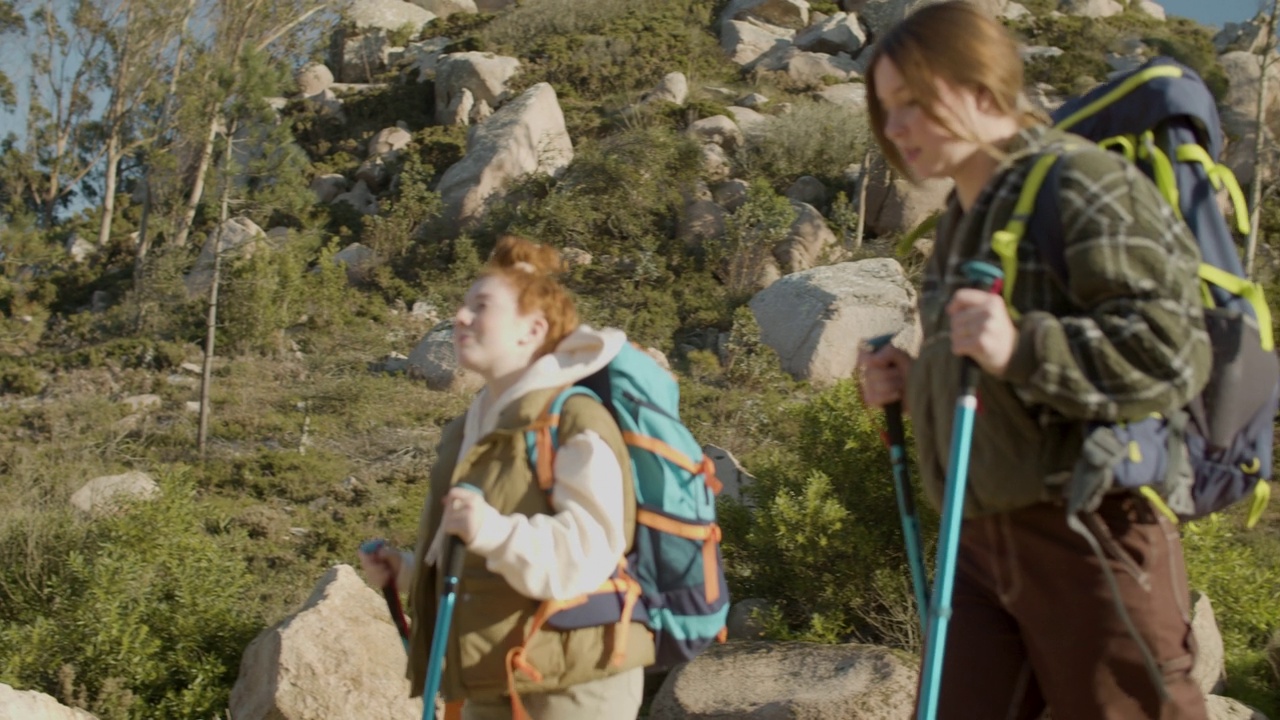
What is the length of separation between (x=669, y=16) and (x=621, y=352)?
21669 mm

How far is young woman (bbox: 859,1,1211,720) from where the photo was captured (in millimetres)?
1561

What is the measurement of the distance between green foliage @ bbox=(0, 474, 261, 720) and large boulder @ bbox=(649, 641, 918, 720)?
1.79 m

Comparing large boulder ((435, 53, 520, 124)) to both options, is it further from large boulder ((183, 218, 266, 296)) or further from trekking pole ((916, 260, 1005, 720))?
trekking pole ((916, 260, 1005, 720))

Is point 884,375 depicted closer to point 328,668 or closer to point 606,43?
point 328,668

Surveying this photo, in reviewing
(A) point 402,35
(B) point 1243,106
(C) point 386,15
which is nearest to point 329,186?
(A) point 402,35

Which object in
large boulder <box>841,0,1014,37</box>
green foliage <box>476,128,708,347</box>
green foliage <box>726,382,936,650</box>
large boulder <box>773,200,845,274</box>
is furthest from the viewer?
large boulder <box>841,0,1014,37</box>

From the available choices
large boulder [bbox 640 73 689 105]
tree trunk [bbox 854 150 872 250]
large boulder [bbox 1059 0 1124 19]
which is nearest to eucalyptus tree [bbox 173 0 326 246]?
large boulder [bbox 640 73 689 105]

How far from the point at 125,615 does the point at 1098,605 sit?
406cm

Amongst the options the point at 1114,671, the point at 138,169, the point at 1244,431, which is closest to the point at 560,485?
the point at 1114,671

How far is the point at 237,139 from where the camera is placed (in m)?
10.5

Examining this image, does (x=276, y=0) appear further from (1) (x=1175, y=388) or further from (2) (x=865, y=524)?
A: (1) (x=1175, y=388)

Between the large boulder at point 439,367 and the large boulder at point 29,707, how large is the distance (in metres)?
6.76

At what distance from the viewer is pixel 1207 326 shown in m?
1.62

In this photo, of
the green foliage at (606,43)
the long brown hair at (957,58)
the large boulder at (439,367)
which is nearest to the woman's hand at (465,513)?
the long brown hair at (957,58)
